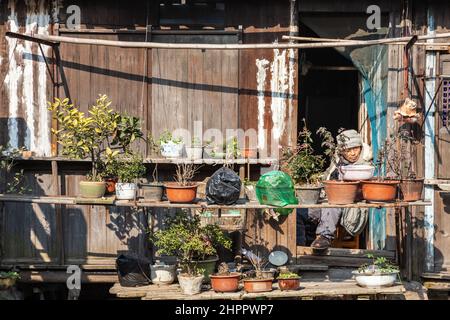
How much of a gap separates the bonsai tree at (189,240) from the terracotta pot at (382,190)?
2.07 m

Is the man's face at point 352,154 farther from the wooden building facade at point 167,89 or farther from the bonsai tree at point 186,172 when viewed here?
the bonsai tree at point 186,172

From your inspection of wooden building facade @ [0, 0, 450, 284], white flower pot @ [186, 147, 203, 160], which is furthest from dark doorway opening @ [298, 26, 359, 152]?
white flower pot @ [186, 147, 203, 160]

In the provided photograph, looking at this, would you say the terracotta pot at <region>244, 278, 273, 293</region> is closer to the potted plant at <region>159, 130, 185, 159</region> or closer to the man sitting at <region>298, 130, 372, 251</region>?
the man sitting at <region>298, 130, 372, 251</region>

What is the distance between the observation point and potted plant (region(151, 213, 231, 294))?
31.9 feet

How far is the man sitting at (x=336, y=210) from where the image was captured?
10898 mm

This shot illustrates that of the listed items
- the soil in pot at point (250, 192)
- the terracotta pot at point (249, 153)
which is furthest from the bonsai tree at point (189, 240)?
the terracotta pot at point (249, 153)

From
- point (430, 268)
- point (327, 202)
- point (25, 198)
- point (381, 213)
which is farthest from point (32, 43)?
point (430, 268)

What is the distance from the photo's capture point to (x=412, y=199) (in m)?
9.66

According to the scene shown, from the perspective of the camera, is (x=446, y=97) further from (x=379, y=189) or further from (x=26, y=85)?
(x=26, y=85)

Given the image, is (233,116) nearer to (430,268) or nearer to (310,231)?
(310,231)

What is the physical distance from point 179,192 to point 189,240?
723mm
